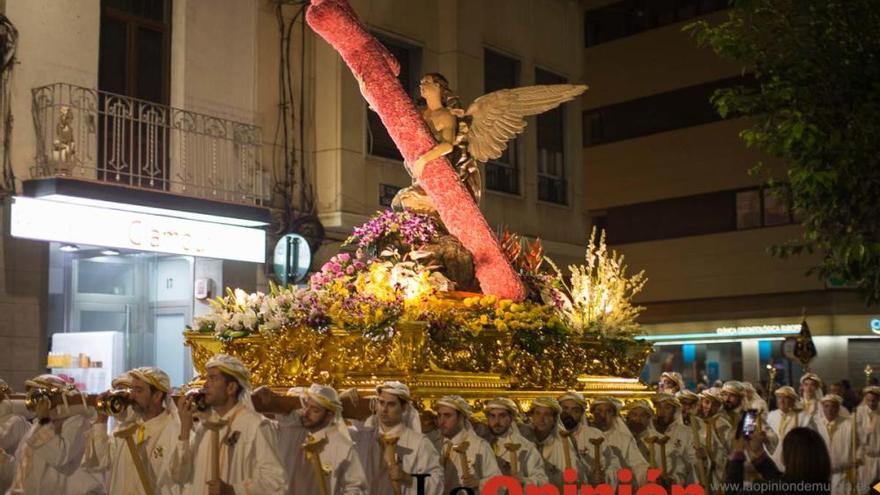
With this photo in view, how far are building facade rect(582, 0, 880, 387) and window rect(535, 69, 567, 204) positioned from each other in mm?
11499

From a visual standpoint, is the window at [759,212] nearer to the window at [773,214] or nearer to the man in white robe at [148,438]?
the window at [773,214]

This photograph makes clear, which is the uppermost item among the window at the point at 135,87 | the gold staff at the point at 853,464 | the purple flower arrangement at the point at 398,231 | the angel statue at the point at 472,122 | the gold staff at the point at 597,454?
the window at the point at 135,87

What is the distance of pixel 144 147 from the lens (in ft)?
59.3

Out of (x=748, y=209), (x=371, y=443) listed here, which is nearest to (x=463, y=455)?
(x=371, y=443)

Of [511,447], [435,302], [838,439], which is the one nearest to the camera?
[511,447]

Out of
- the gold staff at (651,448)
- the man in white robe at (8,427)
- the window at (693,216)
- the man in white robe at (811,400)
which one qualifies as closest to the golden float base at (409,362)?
the gold staff at (651,448)

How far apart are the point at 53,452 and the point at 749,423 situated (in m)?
7.46

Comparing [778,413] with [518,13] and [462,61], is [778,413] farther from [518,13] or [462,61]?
[518,13]

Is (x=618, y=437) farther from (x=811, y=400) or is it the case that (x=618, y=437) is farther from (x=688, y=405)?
(x=811, y=400)

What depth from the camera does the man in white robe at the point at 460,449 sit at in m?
10.2

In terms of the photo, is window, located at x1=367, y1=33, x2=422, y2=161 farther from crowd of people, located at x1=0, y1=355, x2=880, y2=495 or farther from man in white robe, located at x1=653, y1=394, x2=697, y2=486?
man in white robe, located at x1=653, y1=394, x2=697, y2=486

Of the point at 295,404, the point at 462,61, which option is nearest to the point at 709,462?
the point at 295,404

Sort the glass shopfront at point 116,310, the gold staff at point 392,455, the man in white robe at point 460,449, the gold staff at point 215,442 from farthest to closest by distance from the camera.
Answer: the glass shopfront at point 116,310 < the man in white robe at point 460,449 < the gold staff at point 392,455 < the gold staff at point 215,442

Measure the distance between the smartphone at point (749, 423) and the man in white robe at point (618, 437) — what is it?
6.24 feet
